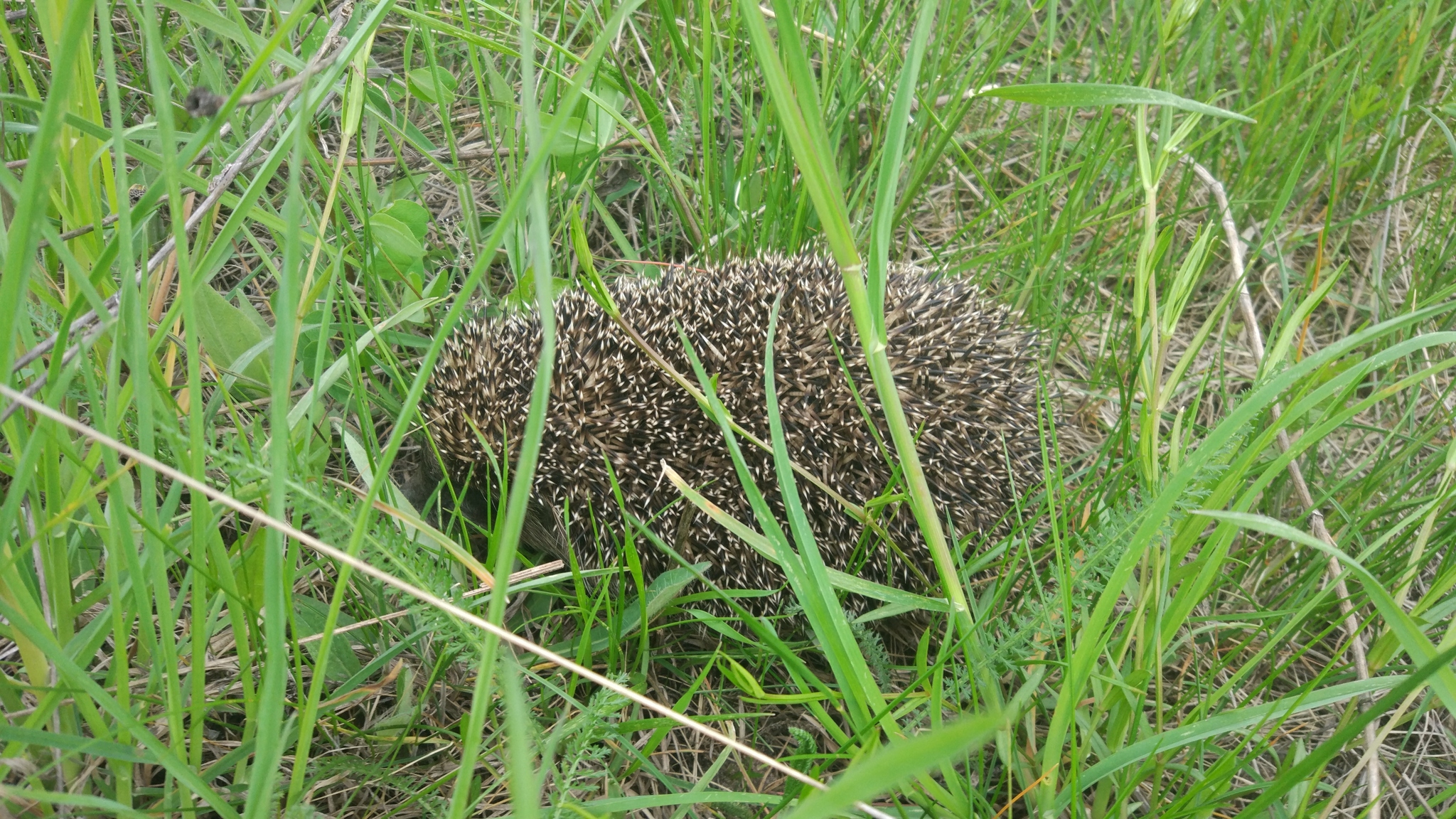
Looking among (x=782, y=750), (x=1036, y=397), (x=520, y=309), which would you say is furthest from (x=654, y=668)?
(x=1036, y=397)

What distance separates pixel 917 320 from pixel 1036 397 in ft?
1.84

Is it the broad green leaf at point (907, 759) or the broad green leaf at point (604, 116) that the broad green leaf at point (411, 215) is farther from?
the broad green leaf at point (907, 759)

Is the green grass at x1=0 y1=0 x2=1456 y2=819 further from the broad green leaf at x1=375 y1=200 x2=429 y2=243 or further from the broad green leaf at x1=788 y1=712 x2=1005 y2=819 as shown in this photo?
the broad green leaf at x1=375 y1=200 x2=429 y2=243

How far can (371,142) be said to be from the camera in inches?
130

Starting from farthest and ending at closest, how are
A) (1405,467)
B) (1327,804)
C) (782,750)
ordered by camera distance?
(1405,467) < (782,750) < (1327,804)

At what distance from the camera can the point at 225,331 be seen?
2615mm

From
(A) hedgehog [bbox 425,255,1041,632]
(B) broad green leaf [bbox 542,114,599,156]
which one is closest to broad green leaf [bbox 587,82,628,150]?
(B) broad green leaf [bbox 542,114,599,156]

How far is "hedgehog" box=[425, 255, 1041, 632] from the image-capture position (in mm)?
2986

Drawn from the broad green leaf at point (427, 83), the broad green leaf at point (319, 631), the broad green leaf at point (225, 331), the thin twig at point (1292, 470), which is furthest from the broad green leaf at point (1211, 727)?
the broad green leaf at point (427, 83)

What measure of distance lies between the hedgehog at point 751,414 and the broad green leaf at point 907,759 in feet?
6.35

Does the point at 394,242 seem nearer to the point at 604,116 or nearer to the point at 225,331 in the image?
the point at 225,331

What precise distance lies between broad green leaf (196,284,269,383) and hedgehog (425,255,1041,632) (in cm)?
66

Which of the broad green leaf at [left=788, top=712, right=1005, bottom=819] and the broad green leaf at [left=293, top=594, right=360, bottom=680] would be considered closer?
the broad green leaf at [left=788, top=712, right=1005, bottom=819]

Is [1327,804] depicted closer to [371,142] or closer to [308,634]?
[308,634]
